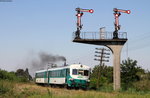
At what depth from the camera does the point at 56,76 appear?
32312 mm

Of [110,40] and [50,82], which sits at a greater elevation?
[110,40]

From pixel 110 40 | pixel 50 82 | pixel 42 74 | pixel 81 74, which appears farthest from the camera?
pixel 42 74

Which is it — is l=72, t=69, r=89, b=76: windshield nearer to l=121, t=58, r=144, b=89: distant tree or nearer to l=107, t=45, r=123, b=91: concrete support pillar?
l=107, t=45, r=123, b=91: concrete support pillar

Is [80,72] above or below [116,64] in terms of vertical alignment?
below

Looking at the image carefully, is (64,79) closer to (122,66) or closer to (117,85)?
(117,85)

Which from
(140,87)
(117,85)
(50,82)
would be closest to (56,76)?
(50,82)

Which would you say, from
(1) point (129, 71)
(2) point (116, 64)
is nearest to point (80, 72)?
(2) point (116, 64)

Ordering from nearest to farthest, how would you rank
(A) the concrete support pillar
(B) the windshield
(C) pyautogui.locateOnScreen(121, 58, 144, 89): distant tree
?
1. (B) the windshield
2. (A) the concrete support pillar
3. (C) pyautogui.locateOnScreen(121, 58, 144, 89): distant tree

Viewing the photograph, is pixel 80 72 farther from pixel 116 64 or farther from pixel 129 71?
pixel 129 71

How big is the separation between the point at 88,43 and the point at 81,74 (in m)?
3.96

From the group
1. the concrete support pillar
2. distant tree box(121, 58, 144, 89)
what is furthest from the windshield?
distant tree box(121, 58, 144, 89)

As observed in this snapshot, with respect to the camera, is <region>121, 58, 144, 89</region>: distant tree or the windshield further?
<region>121, 58, 144, 89</region>: distant tree

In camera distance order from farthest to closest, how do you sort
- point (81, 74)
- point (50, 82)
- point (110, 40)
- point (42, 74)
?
point (42, 74) < point (50, 82) < point (110, 40) < point (81, 74)

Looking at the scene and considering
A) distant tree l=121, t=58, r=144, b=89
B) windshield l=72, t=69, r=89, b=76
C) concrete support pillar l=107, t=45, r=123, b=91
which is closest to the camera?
windshield l=72, t=69, r=89, b=76
